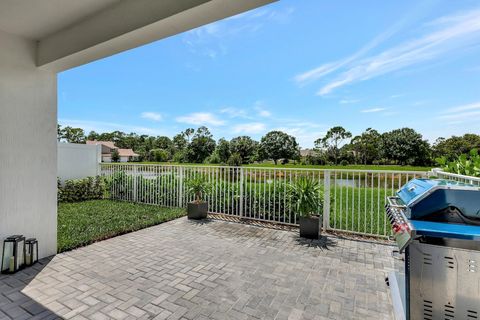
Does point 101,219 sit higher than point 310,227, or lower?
lower

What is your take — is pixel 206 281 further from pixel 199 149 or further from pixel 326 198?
pixel 199 149

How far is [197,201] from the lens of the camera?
18.5 feet

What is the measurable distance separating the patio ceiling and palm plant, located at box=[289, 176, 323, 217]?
10.6 feet

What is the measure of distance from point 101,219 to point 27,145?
104 inches

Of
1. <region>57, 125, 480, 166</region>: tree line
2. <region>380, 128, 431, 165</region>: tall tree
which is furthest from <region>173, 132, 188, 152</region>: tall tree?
<region>380, 128, 431, 165</region>: tall tree

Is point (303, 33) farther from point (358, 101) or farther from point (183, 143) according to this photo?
point (183, 143)

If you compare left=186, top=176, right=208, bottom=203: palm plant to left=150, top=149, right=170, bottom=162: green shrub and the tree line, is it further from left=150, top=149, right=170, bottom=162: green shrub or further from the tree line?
left=150, top=149, right=170, bottom=162: green shrub

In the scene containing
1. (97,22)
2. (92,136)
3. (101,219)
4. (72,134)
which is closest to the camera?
(97,22)

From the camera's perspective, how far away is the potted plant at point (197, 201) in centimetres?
552

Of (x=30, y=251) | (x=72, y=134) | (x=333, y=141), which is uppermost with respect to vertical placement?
(x=72, y=134)

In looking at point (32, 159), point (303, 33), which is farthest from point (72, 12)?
point (303, 33)

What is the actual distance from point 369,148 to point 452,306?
3978 centimetres

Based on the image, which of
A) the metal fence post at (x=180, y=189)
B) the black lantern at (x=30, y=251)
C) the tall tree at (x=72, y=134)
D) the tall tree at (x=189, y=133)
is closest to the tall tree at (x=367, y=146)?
the tall tree at (x=189, y=133)

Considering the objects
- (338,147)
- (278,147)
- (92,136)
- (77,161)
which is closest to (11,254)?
(77,161)
